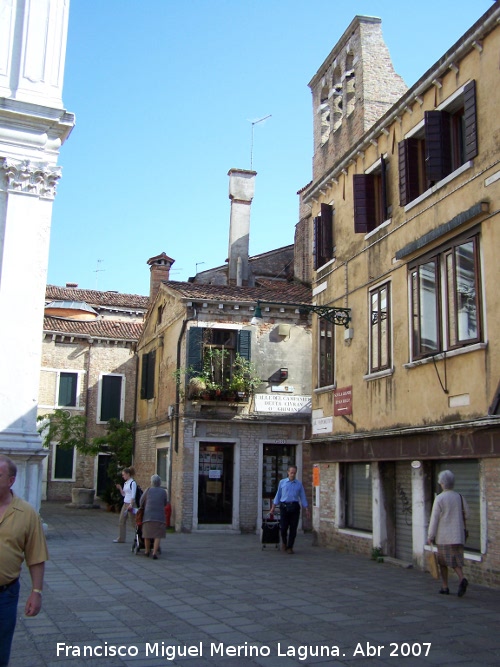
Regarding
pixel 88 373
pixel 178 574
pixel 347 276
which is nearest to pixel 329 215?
pixel 347 276

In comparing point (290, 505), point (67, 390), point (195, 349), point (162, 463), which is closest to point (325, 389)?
point (290, 505)

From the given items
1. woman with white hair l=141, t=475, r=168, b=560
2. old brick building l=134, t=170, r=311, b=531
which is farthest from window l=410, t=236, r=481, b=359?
old brick building l=134, t=170, r=311, b=531

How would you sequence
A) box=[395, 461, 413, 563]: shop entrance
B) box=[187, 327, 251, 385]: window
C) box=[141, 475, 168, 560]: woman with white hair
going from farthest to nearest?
box=[187, 327, 251, 385]: window, box=[141, 475, 168, 560]: woman with white hair, box=[395, 461, 413, 563]: shop entrance

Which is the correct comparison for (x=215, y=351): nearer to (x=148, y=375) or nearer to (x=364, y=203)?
(x=148, y=375)

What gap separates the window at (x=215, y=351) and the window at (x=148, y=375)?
477cm

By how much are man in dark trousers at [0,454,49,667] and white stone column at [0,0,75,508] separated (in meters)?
9.35

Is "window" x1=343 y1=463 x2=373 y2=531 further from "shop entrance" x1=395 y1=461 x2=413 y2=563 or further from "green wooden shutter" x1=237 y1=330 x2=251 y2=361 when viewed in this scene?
"green wooden shutter" x1=237 y1=330 x2=251 y2=361

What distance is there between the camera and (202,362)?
20.8 m

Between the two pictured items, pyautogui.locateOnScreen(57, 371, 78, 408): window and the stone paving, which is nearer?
the stone paving

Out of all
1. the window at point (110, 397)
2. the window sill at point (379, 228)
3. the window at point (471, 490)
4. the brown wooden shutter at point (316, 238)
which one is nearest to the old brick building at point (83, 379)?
the window at point (110, 397)

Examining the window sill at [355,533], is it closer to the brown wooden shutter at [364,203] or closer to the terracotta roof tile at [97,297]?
the brown wooden shutter at [364,203]

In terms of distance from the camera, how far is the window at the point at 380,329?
13469 millimetres

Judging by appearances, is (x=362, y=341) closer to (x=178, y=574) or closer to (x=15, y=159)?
(x=178, y=574)

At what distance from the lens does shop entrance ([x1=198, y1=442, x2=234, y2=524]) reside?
2041 centimetres
